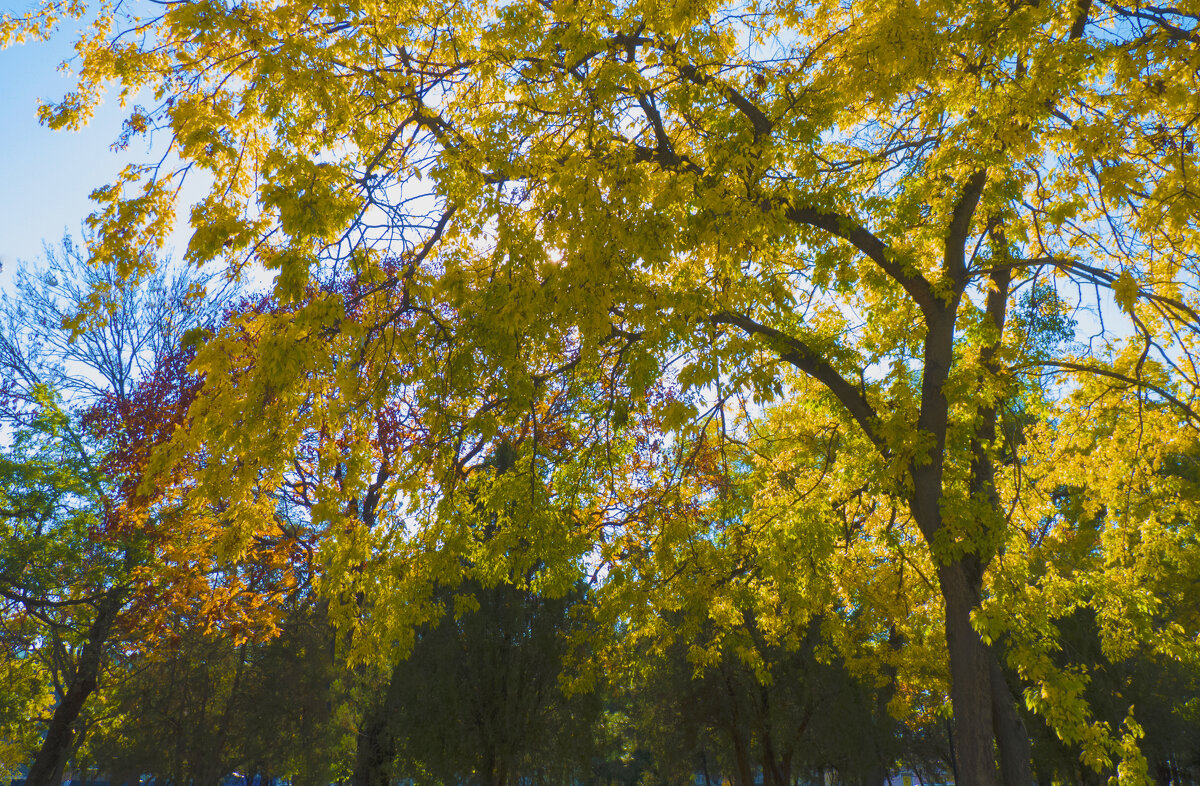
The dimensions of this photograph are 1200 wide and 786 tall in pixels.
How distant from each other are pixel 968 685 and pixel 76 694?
1606cm

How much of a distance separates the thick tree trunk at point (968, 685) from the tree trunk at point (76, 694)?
14269 millimetres

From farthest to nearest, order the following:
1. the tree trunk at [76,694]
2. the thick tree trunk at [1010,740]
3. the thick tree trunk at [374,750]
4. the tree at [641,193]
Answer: the thick tree trunk at [374,750] → the tree trunk at [76,694] → the thick tree trunk at [1010,740] → the tree at [641,193]

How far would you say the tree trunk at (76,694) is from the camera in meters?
14.1

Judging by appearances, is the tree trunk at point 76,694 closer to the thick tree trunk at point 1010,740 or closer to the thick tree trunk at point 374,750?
the thick tree trunk at point 374,750

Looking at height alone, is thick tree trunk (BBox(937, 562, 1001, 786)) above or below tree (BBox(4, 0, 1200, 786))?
below

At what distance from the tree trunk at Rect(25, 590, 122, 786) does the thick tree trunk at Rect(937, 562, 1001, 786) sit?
46.8 ft

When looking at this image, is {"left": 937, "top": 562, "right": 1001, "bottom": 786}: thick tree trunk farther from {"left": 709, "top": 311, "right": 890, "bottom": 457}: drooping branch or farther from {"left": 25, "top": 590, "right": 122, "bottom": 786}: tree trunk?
{"left": 25, "top": 590, "right": 122, "bottom": 786}: tree trunk

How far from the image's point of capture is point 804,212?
8484 mm

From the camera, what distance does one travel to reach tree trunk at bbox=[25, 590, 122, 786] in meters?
14.1

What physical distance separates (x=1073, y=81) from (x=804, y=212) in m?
2.75

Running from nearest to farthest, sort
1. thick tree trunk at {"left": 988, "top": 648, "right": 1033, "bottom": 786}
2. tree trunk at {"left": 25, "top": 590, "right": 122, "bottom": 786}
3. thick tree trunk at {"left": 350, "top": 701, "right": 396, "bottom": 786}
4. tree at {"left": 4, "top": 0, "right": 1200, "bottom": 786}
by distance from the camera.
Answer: tree at {"left": 4, "top": 0, "right": 1200, "bottom": 786}
thick tree trunk at {"left": 988, "top": 648, "right": 1033, "bottom": 786}
tree trunk at {"left": 25, "top": 590, "right": 122, "bottom": 786}
thick tree trunk at {"left": 350, "top": 701, "right": 396, "bottom": 786}

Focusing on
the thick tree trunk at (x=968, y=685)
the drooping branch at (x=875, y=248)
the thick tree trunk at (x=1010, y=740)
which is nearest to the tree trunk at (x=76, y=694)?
the drooping branch at (x=875, y=248)

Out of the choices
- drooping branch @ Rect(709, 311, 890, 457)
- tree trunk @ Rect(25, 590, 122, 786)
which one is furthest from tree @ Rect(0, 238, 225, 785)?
drooping branch @ Rect(709, 311, 890, 457)

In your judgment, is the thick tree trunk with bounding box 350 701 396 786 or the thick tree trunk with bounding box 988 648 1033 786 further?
the thick tree trunk with bounding box 350 701 396 786
